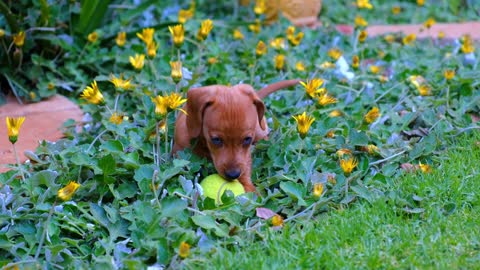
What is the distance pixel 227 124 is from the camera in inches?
148

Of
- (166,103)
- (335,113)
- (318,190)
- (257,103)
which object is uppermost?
(166,103)

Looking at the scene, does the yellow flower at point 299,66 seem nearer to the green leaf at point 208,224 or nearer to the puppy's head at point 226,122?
the puppy's head at point 226,122

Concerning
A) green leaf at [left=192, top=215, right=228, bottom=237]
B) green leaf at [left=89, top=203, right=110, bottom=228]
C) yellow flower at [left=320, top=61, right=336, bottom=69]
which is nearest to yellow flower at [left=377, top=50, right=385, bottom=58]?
yellow flower at [left=320, top=61, right=336, bottom=69]

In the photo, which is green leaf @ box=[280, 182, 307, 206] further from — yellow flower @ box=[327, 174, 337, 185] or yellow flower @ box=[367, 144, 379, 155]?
yellow flower @ box=[367, 144, 379, 155]

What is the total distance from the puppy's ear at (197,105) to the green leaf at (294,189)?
54 cm

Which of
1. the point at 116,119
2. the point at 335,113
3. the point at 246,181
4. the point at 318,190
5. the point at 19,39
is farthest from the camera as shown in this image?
the point at 19,39

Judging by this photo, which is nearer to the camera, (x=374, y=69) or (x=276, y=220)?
(x=276, y=220)

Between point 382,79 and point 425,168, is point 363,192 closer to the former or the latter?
point 425,168

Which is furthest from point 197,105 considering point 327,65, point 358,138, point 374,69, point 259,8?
point 259,8

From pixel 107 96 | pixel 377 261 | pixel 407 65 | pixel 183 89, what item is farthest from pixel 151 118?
pixel 407 65

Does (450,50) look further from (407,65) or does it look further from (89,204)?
(89,204)

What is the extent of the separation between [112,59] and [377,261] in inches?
121

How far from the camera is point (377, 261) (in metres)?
3.16

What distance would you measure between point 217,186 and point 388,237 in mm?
898
